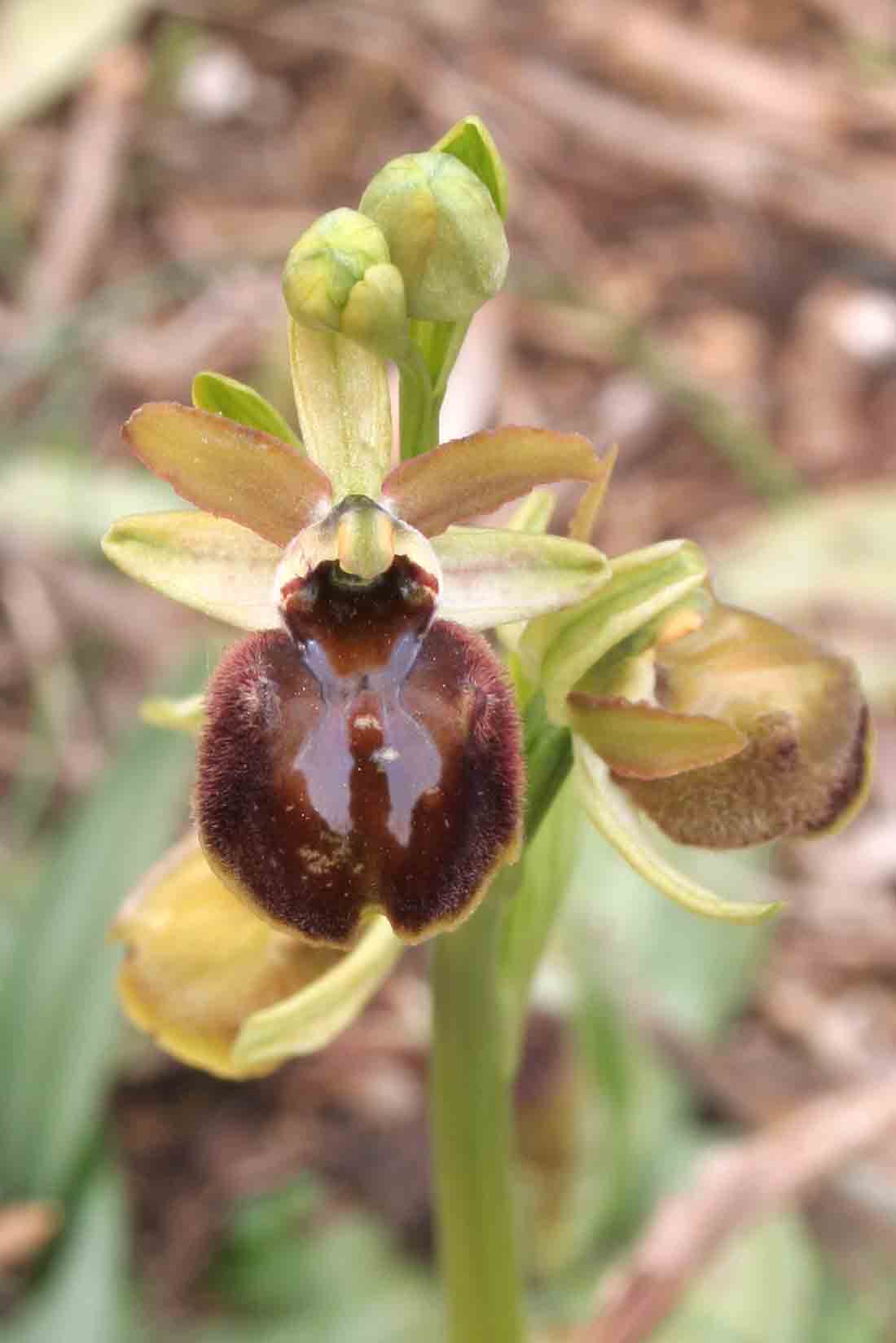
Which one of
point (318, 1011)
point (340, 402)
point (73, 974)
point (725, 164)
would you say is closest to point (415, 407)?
point (340, 402)

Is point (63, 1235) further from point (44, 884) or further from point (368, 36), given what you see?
point (368, 36)

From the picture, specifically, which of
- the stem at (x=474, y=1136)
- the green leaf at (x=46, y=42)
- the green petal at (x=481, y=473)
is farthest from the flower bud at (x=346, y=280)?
the green leaf at (x=46, y=42)

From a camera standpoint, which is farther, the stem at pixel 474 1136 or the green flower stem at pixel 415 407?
the stem at pixel 474 1136

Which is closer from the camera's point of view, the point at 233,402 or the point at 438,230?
the point at 438,230

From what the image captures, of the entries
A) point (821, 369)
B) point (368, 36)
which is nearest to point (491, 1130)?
point (821, 369)

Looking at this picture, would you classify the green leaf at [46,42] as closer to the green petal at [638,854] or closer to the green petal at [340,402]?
the green petal at [340,402]

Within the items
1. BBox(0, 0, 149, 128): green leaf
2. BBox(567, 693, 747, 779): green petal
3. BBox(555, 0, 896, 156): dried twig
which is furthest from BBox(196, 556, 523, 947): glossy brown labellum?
BBox(555, 0, 896, 156): dried twig

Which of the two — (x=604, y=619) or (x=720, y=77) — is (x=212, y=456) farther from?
(x=720, y=77)
